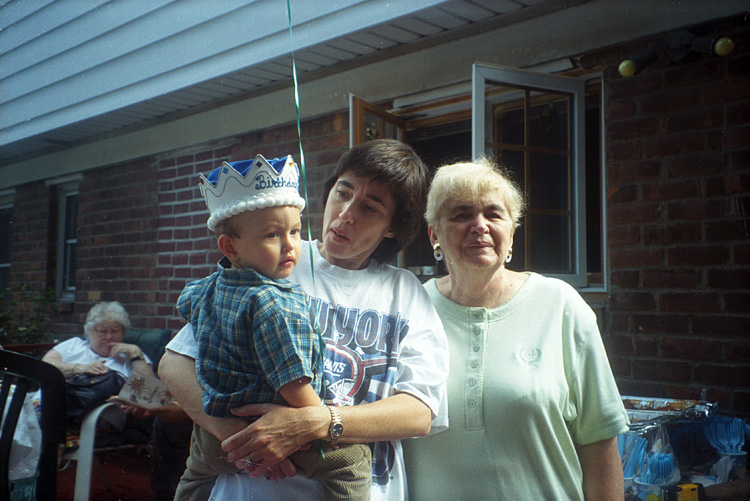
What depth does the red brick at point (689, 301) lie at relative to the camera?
1.57m

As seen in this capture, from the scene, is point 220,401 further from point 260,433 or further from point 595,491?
point 595,491

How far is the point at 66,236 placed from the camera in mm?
677

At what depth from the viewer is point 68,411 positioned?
0.61 meters

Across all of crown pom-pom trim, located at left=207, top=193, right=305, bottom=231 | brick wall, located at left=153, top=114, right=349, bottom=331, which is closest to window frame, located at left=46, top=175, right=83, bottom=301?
brick wall, located at left=153, top=114, right=349, bottom=331

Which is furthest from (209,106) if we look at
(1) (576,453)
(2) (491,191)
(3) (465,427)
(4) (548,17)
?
(4) (548,17)

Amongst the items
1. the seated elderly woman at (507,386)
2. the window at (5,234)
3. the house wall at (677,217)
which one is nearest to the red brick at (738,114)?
the house wall at (677,217)

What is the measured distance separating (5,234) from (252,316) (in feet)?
1.14

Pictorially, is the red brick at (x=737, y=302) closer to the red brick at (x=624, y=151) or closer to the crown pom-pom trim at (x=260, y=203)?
the red brick at (x=624, y=151)

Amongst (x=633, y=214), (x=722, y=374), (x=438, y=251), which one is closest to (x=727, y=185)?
(x=633, y=214)

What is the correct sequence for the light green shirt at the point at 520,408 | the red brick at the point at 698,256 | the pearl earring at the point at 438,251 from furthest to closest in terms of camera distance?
1. the red brick at the point at 698,256
2. the pearl earring at the point at 438,251
3. the light green shirt at the point at 520,408

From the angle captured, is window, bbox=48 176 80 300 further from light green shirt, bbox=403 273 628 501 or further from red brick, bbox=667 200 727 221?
red brick, bbox=667 200 727 221

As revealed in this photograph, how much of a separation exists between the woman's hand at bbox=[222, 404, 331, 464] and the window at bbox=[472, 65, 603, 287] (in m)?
1.05

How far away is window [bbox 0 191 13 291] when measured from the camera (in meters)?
0.69

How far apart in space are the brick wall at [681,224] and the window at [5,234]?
165cm
